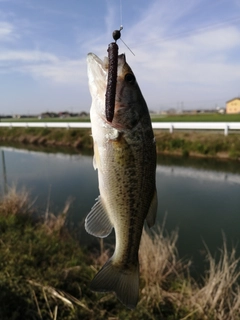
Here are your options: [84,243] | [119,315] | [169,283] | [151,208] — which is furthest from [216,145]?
[151,208]

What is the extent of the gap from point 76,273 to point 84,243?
2520mm

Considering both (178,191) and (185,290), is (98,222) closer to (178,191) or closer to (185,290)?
(185,290)

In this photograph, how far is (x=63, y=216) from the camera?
26.8ft

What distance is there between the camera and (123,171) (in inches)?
68.5

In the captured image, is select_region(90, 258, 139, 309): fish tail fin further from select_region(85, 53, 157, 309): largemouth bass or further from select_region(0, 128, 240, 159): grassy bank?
select_region(0, 128, 240, 159): grassy bank

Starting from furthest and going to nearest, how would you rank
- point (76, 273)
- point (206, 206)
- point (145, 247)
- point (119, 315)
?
point (206, 206), point (145, 247), point (76, 273), point (119, 315)

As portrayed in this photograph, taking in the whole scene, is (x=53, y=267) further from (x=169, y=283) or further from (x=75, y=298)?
(x=169, y=283)

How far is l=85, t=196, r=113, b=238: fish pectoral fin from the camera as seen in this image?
1848mm

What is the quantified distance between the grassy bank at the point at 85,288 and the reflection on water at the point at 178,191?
1925mm

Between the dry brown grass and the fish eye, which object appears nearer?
the fish eye

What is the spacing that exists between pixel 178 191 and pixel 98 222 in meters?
11.6

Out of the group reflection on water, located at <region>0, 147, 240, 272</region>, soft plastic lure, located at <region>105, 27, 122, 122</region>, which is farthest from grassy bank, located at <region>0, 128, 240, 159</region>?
soft plastic lure, located at <region>105, 27, 122, 122</region>

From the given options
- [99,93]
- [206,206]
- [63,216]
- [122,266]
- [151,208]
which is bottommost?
[206,206]

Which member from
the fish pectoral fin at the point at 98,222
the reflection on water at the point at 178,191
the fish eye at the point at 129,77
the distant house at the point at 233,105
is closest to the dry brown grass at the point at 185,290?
the reflection on water at the point at 178,191
